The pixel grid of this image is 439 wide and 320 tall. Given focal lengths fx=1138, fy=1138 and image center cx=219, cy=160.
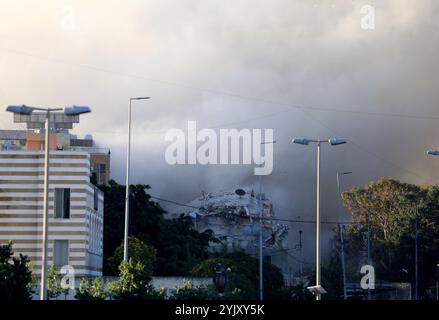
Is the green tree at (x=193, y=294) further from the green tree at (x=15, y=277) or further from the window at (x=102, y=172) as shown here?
the window at (x=102, y=172)

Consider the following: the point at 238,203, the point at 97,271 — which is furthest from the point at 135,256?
the point at 238,203

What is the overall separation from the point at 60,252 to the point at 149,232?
95.1 ft

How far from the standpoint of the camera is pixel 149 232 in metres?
108

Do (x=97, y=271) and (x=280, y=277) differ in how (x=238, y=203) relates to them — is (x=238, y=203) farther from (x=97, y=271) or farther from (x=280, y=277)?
(x=97, y=271)

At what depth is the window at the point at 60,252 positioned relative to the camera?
79.1 meters

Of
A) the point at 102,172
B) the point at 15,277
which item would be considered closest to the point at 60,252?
the point at 15,277

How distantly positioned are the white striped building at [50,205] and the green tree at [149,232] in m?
20.1

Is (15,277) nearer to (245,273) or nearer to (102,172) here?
(245,273)

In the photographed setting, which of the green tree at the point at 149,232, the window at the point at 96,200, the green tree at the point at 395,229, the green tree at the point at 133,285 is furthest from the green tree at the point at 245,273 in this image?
the green tree at the point at 395,229

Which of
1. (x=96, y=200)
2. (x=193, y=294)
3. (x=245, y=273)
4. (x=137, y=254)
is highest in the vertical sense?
(x=96, y=200)

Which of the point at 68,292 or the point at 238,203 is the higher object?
the point at 238,203

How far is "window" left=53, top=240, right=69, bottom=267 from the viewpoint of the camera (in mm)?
79125
